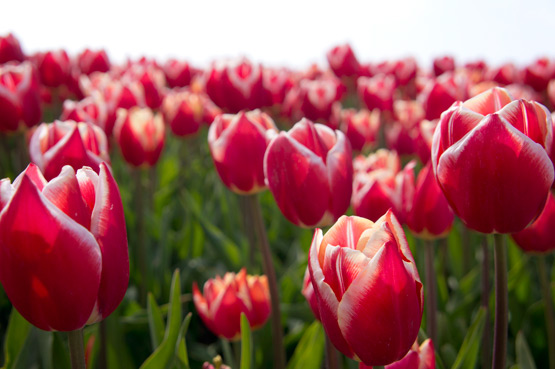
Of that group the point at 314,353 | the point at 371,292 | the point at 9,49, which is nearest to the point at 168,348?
the point at 314,353

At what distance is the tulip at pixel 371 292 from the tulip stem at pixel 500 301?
21 centimetres

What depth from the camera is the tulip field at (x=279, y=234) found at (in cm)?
70

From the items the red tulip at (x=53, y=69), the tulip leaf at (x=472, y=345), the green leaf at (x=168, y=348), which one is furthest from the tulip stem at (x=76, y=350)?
the red tulip at (x=53, y=69)

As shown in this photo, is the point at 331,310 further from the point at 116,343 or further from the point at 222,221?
the point at 222,221

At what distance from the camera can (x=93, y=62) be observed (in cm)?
375

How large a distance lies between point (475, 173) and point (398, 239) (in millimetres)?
160

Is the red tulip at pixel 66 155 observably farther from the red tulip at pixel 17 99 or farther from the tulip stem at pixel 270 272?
the red tulip at pixel 17 99

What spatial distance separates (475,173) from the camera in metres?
0.78

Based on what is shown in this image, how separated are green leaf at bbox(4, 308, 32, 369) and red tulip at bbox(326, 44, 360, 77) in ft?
9.74

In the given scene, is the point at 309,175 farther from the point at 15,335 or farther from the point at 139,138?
the point at 139,138

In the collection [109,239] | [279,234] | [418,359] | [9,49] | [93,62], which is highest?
[109,239]

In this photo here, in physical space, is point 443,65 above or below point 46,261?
below

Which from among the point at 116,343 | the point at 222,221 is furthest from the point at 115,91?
the point at 116,343

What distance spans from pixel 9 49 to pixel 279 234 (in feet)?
5.74
